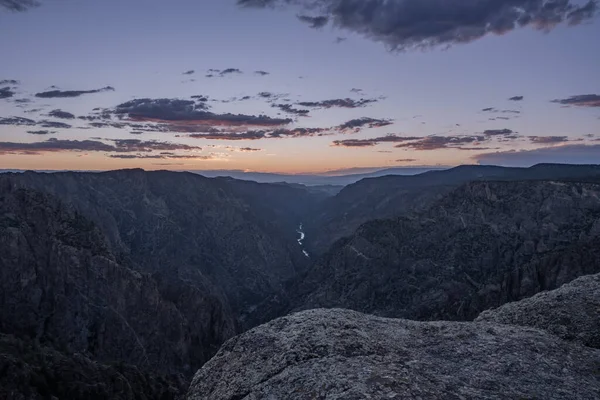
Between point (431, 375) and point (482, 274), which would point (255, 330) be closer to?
point (431, 375)

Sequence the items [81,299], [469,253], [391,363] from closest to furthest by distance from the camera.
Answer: [391,363] → [81,299] → [469,253]

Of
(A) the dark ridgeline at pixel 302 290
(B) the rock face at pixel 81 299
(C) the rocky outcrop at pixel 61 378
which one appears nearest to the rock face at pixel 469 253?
(A) the dark ridgeline at pixel 302 290

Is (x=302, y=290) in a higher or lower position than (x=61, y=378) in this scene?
lower

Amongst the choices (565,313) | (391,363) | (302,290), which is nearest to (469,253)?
(302,290)

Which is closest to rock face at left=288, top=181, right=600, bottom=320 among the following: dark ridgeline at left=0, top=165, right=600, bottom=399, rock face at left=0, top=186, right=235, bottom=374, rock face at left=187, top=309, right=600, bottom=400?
dark ridgeline at left=0, top=165, right=600, bottom=399

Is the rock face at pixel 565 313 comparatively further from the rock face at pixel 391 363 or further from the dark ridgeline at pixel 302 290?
the dark ridgeline at pixel 302 290

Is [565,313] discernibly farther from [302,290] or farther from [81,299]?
[302,290]

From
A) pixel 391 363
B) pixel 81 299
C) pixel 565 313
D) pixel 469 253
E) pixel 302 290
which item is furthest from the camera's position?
pixel 302 290

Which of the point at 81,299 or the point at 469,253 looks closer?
the point at 81,299
